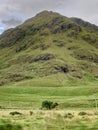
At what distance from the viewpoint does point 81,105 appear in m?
175

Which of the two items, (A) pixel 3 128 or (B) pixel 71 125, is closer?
(A) pixel 3 128

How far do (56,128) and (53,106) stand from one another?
11868 centimetres

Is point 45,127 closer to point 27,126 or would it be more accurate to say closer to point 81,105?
point 27,126

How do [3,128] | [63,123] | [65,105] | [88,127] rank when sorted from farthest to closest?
[65,105] < [63,123] < [88,127] < [3,128]

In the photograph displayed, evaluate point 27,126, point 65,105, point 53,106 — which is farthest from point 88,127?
point 65,105

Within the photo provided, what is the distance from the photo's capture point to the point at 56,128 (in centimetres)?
3366

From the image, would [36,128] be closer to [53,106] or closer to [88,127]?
[88,127]

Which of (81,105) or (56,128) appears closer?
(56,128)

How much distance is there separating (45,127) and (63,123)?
394cm

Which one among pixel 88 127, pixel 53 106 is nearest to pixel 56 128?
pixel 88 127

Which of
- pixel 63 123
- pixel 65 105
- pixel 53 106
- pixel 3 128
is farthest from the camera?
pixel 65 105

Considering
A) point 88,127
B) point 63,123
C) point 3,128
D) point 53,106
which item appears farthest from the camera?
point 53,106

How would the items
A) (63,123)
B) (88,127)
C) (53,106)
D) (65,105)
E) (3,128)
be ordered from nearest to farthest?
(3,128), (88,127), (63,123), (53,106), (65,105)

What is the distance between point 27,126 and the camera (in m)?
36.4
